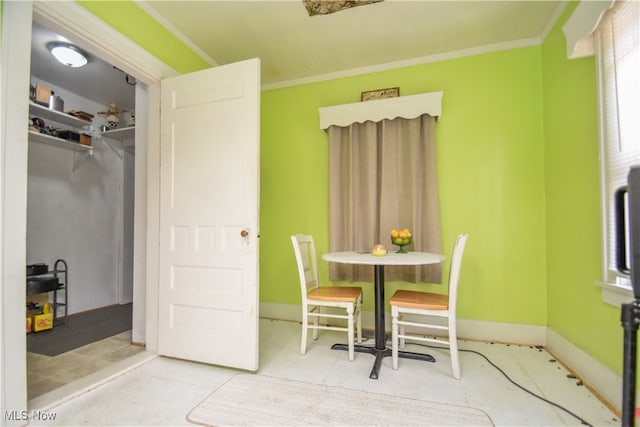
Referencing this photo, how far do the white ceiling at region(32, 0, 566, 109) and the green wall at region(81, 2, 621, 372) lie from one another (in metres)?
0.13

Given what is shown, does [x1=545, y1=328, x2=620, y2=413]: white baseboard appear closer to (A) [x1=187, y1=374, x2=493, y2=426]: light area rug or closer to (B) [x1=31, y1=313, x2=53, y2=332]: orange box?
(A) [x1=187, y1=374, x2=493, y2=426]: light area rug

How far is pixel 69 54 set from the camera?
2.56 meters

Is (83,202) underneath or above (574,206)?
above

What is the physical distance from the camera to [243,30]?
8.11 feet

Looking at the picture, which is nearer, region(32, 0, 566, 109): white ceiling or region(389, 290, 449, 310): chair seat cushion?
region(389, 290, 449, 310): chair seat cushion

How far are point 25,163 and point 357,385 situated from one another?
7.49 feet

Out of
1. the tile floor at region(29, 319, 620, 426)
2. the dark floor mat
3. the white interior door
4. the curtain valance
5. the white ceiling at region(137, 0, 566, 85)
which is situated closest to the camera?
the tile floor at region(29, 319, 620, 426)

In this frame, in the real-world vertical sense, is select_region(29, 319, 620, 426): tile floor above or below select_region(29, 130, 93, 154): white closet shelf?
below

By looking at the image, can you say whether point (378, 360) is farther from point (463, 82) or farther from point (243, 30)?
point (243, 30)

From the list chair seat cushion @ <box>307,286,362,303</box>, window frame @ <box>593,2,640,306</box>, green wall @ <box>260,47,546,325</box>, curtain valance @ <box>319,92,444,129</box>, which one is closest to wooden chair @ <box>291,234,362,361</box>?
chair seat cushion @ <box>307,286,362,303</box>

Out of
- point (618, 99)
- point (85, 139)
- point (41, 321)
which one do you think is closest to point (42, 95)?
point (85, 139)

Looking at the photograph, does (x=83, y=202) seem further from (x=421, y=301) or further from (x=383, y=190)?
(x=421, y=301)

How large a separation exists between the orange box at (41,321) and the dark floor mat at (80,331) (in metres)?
0.04

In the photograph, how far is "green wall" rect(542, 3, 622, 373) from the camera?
1.76 m
